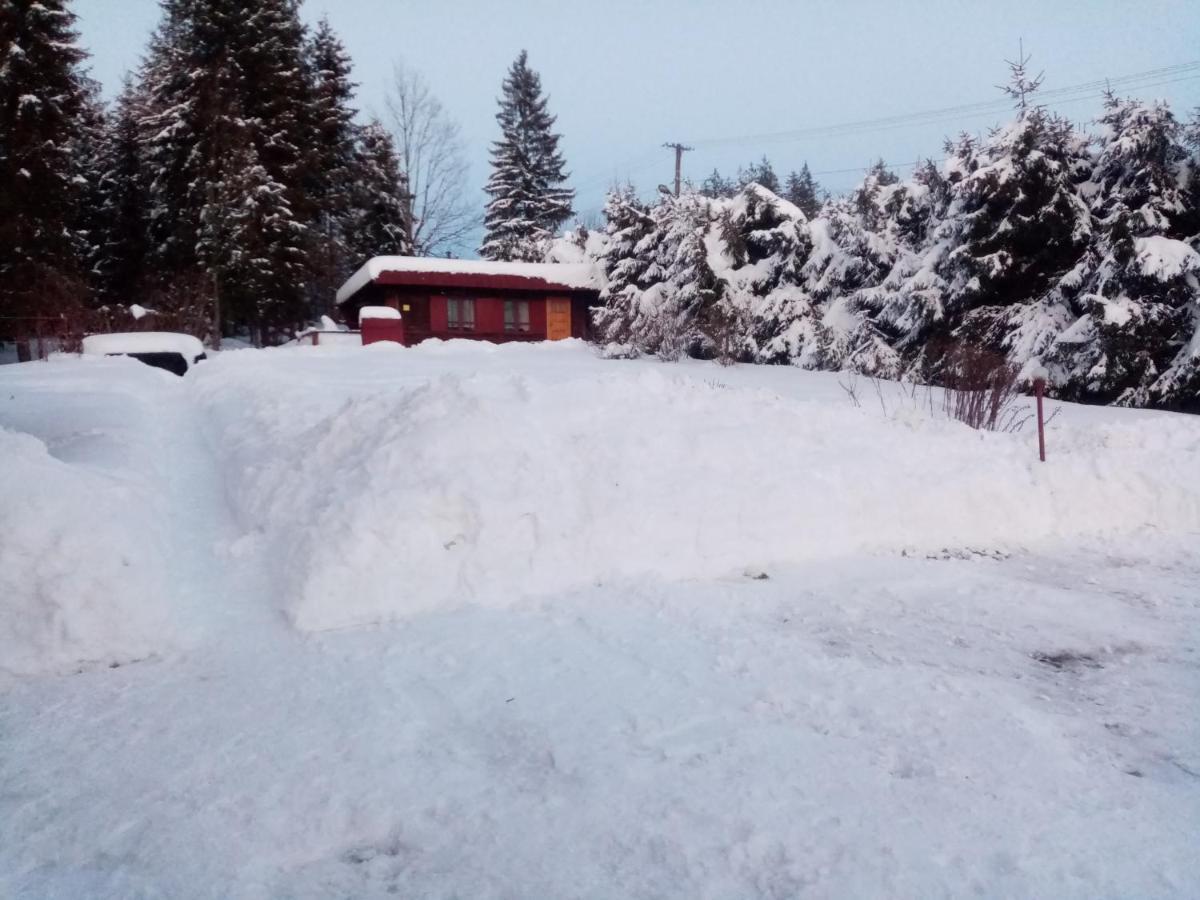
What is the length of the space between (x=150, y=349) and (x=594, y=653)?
14.8m

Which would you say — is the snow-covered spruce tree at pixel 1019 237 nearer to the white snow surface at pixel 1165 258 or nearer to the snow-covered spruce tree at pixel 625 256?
the white snow surface at pixel 1165 258

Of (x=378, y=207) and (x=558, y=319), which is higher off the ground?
(x=378, y=207)

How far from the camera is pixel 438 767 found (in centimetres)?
317

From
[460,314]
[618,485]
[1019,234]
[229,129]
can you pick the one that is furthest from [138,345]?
[1019,234]

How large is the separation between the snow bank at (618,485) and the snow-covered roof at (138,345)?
8945 millimetres

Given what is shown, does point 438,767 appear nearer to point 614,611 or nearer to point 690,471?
point 614,611

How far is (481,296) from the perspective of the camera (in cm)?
2767

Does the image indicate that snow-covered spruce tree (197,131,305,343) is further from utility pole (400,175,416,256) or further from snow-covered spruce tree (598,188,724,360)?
snow-covered spruce tree (598,188,724,360)

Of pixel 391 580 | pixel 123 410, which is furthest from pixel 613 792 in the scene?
pixel 123 410

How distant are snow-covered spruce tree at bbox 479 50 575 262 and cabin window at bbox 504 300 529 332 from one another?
1348 centimetres

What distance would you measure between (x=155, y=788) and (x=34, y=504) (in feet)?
7.09

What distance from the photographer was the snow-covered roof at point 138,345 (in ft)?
52.5

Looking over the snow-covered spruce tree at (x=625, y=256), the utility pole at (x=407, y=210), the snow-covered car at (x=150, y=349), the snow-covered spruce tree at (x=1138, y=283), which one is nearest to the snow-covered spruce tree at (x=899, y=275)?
the snow-covered spruce tree at (x=1138, y=283)

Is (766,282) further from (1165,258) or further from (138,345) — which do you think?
(138,345)
